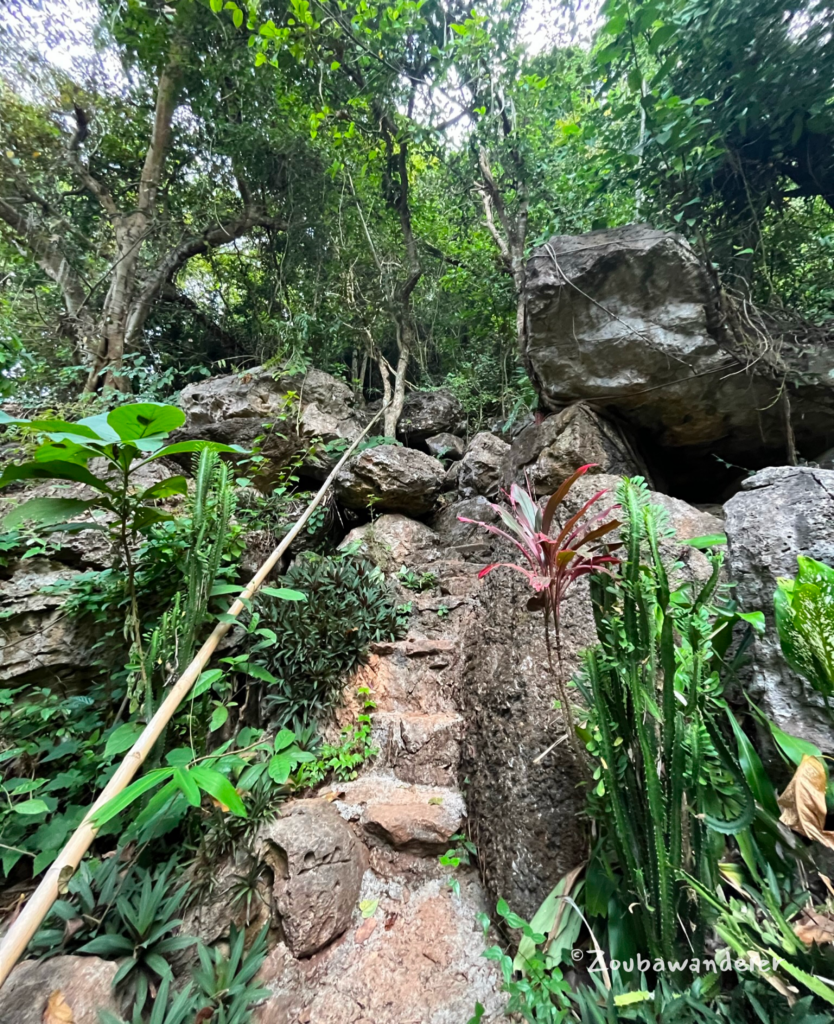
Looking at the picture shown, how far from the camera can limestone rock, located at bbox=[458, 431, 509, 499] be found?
4344mm

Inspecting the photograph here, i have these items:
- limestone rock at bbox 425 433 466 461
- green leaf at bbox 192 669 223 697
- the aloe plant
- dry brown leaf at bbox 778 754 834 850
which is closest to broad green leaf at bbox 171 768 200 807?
green leaf at bbox 192 669 223 697

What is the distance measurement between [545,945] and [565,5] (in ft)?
22.0

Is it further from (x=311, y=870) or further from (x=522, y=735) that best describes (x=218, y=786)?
(x=522, y=735)

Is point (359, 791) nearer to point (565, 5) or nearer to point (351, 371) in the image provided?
point (351, 371)

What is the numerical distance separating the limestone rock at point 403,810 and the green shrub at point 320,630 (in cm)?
51

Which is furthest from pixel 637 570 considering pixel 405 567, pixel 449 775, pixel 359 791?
pixel 405 567

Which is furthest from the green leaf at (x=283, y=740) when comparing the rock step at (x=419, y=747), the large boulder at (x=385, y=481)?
the large boulder at (x=385, y=481)

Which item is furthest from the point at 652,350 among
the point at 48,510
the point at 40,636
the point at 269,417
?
the point at 40,636

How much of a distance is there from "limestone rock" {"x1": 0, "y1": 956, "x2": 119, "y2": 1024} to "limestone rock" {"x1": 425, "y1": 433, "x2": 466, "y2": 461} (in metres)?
4.66

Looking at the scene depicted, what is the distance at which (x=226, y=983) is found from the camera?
138 centimetres

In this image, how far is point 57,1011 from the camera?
3.85 ft

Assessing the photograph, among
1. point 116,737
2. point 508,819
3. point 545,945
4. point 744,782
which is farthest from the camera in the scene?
point 508,819

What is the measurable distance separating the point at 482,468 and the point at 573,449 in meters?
1.57

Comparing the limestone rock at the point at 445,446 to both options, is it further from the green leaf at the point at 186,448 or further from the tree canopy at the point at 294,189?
the green leaf at the point at 186,448
